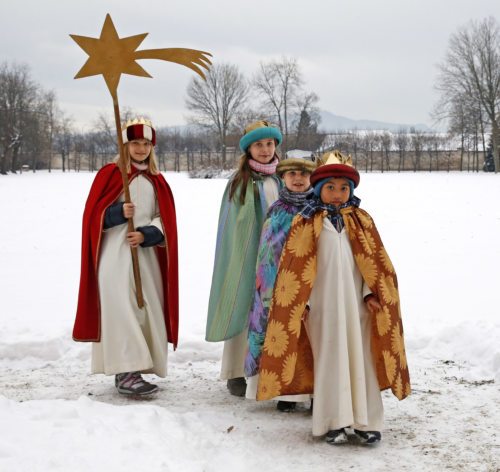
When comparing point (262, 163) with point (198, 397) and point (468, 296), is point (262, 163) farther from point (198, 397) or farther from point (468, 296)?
point (468, 296)

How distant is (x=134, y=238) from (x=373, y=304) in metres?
1.77

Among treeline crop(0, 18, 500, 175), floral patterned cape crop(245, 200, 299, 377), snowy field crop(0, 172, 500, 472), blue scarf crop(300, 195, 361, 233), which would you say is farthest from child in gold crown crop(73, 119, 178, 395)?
treeline crop(0, 18, 500, 175)

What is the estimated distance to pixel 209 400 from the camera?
4.70 m

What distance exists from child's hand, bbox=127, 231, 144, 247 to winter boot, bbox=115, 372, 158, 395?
0.95 metres

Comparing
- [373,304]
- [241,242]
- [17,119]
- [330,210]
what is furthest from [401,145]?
[373,304]

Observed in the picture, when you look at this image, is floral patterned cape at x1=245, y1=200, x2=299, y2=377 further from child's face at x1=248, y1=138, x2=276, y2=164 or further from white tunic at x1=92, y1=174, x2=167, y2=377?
white tunic at x1=92, y1=174, x2=167, y2=377

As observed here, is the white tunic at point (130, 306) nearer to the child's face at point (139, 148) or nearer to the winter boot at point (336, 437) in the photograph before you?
the child's face at point (139, 148)

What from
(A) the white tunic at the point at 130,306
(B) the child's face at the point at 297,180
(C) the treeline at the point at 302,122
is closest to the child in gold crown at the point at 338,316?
(B) the child's face at the point at 297,180

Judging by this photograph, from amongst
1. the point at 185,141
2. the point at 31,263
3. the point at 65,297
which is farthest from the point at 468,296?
the point at 185,141

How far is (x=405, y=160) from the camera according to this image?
57188mm

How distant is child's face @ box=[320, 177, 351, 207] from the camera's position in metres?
3.84

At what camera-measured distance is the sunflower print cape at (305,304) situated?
148 inches

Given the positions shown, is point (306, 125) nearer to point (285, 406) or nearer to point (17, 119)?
point (17, 119)

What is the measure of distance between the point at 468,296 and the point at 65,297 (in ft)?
15.0
